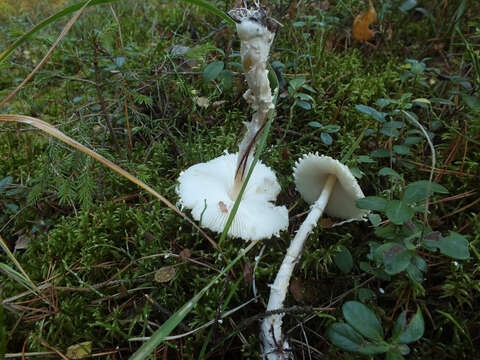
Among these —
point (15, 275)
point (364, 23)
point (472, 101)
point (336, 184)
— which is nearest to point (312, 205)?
point (336, 184)

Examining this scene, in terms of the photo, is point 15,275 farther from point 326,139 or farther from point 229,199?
point 326,139

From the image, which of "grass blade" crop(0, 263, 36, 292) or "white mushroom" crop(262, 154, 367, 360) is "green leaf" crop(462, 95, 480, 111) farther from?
"grass blade" crop(0, 263, 36, 292)

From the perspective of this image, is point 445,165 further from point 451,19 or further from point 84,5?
point 84,5

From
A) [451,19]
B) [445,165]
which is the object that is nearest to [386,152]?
[445,165]

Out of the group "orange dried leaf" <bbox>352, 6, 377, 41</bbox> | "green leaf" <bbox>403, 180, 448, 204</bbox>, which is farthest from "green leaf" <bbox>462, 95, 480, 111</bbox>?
"orange dried leaf" <bbox>352, 6, 377, 41</bbox>

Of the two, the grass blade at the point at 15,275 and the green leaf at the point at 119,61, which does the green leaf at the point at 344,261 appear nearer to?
the grass blade at the point at 15,275

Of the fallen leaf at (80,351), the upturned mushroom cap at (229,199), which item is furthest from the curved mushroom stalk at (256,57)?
the fallen leaf at (80,351)
